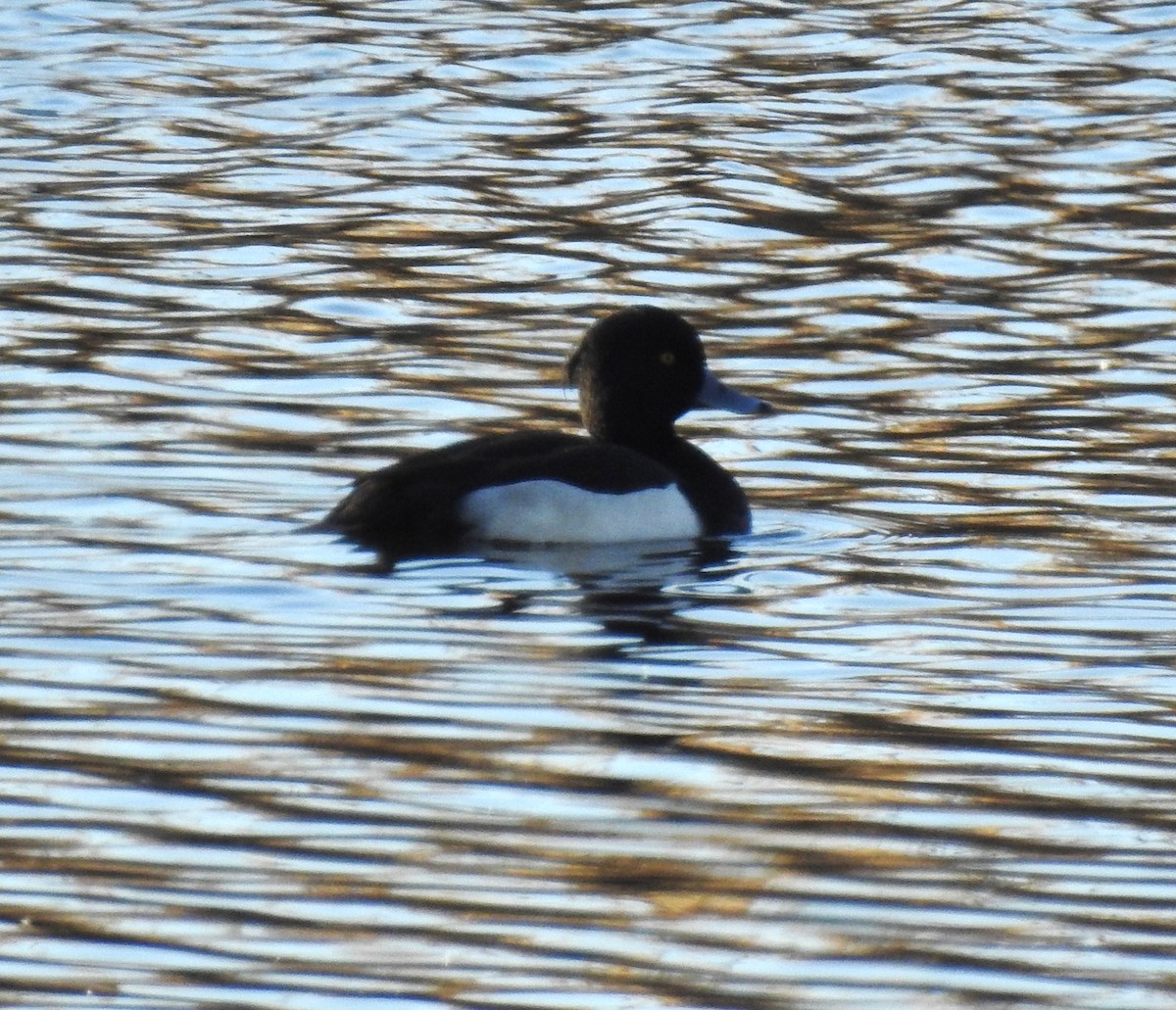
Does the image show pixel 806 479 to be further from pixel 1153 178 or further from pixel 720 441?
pixel 1153 178

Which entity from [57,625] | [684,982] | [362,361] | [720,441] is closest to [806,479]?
[720,441]

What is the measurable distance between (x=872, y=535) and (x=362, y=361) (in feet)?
9.44

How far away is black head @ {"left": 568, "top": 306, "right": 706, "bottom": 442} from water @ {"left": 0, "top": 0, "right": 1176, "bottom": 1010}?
1.42ft

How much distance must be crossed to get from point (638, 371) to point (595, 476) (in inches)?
30.7

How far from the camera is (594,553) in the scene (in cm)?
780

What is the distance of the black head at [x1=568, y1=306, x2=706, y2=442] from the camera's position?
8.53 metres

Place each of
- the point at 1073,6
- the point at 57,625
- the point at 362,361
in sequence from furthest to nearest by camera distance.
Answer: the point at 1073,6
the point at 362,361
the point at 57,625

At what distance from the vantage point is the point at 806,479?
8656 mm

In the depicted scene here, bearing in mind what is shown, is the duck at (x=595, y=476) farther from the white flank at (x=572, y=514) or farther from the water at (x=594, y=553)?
the water at (x=594, y=553)

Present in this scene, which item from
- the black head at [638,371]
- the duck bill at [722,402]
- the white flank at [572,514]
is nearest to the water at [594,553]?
the white flank at [572,514]

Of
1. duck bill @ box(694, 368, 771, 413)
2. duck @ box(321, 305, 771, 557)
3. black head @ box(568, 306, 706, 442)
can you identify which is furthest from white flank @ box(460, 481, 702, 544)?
duck bill @ box(694, 368, 771, 413)

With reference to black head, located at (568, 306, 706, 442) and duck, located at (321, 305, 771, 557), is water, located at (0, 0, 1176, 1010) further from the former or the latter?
black head, located at (568, 306, 706, 442)

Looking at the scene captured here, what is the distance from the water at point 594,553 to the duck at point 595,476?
15 cm

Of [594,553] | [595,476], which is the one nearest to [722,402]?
[595,476]
